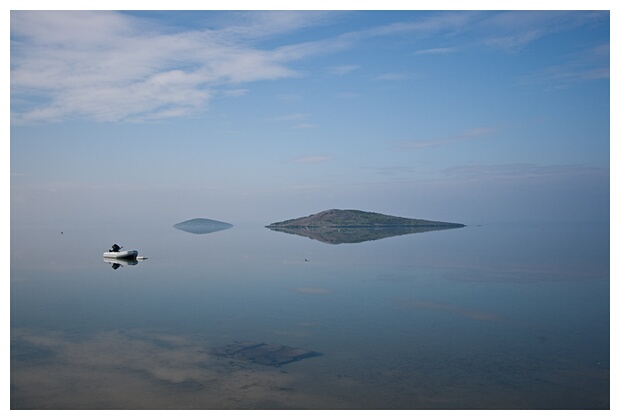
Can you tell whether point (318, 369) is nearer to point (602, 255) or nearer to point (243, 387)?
point (243, 387)

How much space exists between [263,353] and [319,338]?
3310 mm

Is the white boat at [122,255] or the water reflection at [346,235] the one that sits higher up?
the water reflection at [346,235]

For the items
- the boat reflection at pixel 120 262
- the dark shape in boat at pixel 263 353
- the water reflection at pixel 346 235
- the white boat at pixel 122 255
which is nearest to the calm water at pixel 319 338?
the dark shape in boat at pixel 263 353

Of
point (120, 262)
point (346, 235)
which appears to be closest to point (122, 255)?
point (120, 262)

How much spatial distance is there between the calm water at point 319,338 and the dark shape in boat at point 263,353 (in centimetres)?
50

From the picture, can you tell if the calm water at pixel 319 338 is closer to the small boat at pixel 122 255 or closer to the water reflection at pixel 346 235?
the small boat at pixel 122 255

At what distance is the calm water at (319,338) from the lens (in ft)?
53.6

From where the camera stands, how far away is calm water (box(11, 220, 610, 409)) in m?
16.3

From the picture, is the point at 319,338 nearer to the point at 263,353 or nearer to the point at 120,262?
the point at 263,353

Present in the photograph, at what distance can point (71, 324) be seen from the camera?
86.2ft

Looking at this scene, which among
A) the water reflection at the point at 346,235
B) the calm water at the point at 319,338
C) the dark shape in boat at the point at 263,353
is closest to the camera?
the calm water at the point at 319,338

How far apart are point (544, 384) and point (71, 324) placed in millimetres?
22790

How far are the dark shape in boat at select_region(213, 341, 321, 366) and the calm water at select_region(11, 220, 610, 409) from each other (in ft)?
1.65

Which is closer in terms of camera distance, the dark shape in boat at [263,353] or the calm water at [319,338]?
the calm water at [319,338]
